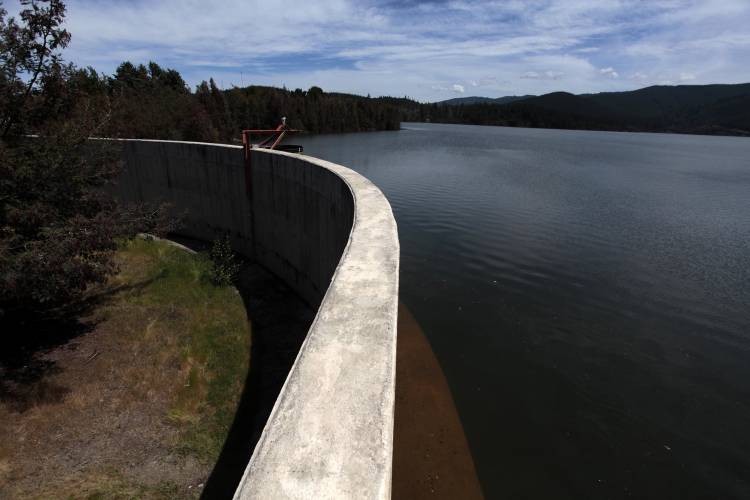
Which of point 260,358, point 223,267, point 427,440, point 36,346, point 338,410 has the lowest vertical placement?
point 427,440

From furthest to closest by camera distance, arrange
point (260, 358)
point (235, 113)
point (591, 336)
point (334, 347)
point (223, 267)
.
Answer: point (235, 113)
point (223, 267)
point (591, 336)
point (260, 358)
point (334, 347)

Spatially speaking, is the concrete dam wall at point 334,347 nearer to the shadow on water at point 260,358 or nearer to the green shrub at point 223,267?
the shadow on water at point 260,358

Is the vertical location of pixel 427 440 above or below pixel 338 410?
below

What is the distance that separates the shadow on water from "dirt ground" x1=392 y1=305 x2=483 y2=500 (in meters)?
2.71

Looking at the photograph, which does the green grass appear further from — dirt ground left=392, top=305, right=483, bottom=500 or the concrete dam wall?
dirt ground left=392, top=305, right=483, bottom=500

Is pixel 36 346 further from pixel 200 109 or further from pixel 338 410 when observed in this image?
pixel 200 109

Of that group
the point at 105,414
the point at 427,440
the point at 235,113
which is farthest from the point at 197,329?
the point at 235,113

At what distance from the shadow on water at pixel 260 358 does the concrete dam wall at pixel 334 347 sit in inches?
30.4

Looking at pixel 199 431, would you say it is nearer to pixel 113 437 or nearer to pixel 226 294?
pixel 113 437

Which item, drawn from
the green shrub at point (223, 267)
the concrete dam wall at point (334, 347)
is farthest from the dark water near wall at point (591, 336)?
the green shrub at point (223, 267)

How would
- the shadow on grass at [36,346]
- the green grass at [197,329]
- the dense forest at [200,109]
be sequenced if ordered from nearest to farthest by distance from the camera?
the green grass at [197,329] < the shadow on grass at [36,346] < the dense forest at [200,109]

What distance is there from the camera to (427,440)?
7.76 metres

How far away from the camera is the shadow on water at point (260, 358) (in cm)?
720

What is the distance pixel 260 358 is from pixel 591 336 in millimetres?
8703
